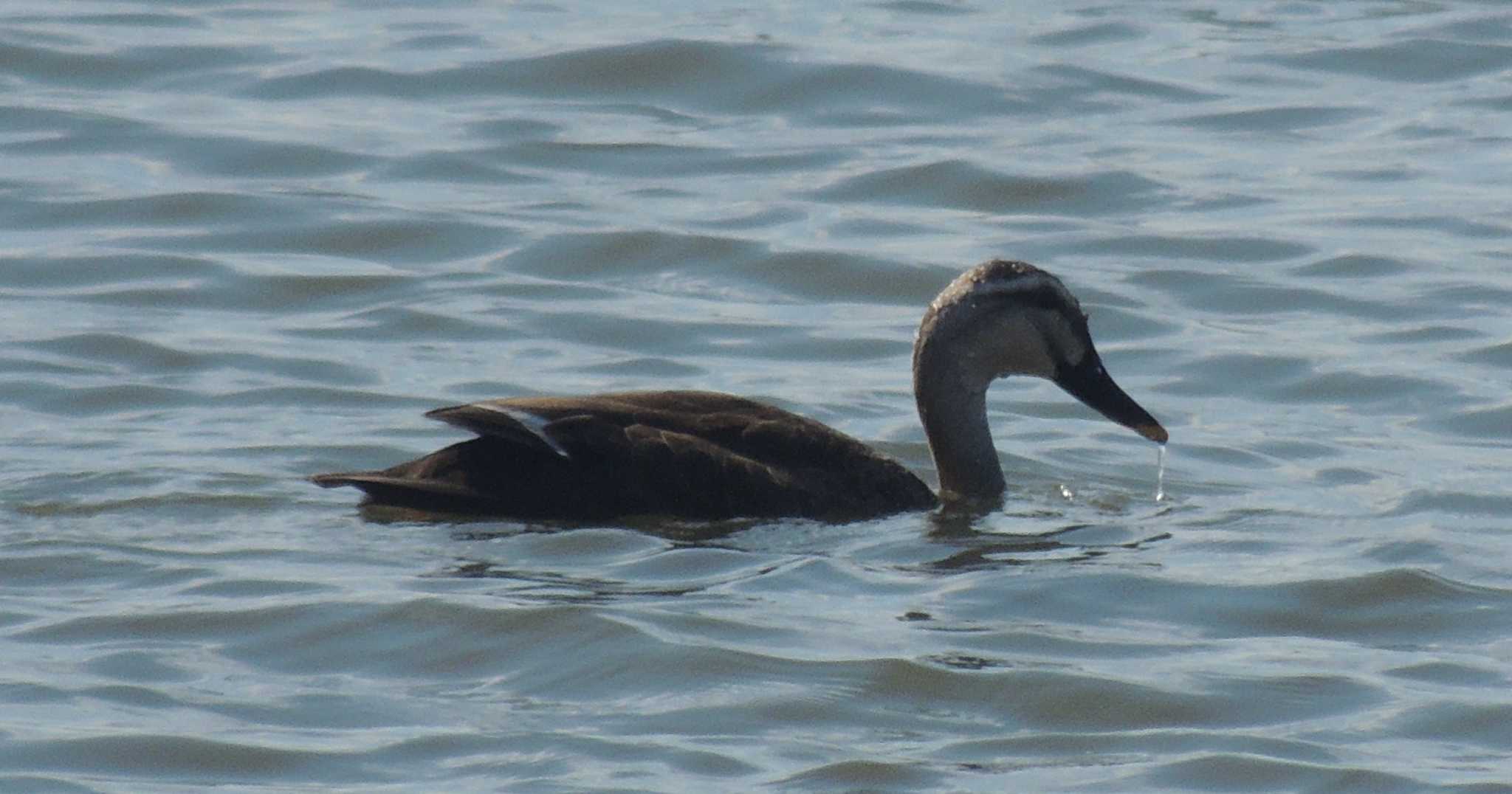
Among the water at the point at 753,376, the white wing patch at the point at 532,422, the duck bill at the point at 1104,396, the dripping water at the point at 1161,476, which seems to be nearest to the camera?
the water at the point at 753,376

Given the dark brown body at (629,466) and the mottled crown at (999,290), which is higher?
the mottled crown at (999,290)

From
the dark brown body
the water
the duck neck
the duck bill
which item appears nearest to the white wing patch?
the dark brown body

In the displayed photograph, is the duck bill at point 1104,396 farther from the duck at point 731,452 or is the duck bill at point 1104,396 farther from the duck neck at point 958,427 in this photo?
the duck neck at point 958,427

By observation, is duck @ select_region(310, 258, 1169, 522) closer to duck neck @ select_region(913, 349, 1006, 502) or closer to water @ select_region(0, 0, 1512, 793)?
duck neck @ select_region(913, 349, 1006, 502)

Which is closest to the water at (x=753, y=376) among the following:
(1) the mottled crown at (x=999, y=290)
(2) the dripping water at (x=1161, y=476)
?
(2) the dripping water at (x=1161, y=476)

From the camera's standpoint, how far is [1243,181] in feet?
50.8

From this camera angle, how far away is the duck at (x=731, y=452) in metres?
9.17

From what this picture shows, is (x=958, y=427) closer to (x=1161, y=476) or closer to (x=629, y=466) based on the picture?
(x=1161, y=476)

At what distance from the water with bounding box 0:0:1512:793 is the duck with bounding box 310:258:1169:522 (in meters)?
0.13

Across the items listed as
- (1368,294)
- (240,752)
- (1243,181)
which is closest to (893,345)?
(1368,294)

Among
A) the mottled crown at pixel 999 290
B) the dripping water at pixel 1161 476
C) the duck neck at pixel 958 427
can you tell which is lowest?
the dripping water at pixel 1161 476

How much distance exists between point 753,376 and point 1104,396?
6.01 ft

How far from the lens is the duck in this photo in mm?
9172

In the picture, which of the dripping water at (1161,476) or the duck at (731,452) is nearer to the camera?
the duck at (731,452)
